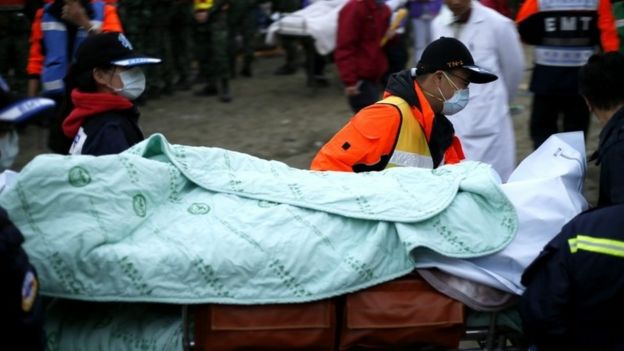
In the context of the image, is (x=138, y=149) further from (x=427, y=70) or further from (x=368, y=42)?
(x=368, y=42)

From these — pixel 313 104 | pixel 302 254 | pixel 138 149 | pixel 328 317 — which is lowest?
pixel 313 104

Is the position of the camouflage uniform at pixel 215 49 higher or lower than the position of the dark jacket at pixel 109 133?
lower

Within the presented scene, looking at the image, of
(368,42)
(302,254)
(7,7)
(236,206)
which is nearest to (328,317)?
(302,254)

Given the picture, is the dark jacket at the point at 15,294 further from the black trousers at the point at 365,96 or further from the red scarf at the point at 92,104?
the black trousers at the point at 365,96

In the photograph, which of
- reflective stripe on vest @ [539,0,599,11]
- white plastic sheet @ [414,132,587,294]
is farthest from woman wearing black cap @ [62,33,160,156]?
reflective stripe on vest @ [539,0,599,11]

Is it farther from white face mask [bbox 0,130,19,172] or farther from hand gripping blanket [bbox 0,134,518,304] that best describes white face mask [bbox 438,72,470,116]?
white face mask [bbox 0,130,19,172]

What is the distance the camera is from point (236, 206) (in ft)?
10.7

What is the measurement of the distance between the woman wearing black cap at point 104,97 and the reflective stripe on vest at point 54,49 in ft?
8.87

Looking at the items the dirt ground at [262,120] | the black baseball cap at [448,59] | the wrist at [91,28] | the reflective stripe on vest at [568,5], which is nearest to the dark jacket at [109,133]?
the black baseball cap at [448,59]

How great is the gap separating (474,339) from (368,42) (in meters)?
4.67

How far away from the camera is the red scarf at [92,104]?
13.4 ft

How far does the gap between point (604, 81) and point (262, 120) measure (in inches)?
249

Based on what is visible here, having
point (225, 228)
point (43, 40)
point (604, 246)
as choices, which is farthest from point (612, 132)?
point (43, 40)

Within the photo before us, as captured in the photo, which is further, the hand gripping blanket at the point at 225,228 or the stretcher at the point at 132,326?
the stretcher at the point at 132,326
